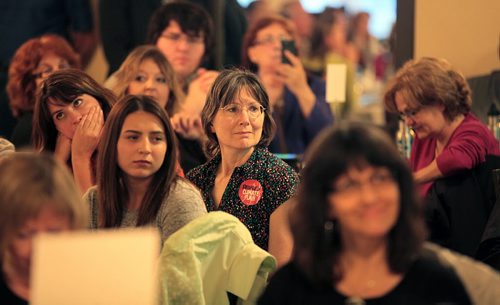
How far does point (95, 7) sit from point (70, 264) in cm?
500

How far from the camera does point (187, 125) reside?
15.6 ft

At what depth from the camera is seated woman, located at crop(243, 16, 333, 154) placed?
580 cm

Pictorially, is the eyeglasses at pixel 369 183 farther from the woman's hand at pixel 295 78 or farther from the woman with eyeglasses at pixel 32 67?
the woman's hand at pixel 295 78

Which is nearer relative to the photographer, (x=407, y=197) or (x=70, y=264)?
(x=70, y=264)

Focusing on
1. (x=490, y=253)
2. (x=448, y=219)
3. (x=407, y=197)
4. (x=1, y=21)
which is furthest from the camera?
(x=1, y=21)

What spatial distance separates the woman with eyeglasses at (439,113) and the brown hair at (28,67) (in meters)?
1.89

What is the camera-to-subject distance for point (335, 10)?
9.00 meters

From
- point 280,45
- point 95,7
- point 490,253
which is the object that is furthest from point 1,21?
point 490,253

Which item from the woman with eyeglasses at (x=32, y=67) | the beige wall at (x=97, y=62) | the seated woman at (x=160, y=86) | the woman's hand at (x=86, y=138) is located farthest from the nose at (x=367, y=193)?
the beige wall at (x=97, y=62)

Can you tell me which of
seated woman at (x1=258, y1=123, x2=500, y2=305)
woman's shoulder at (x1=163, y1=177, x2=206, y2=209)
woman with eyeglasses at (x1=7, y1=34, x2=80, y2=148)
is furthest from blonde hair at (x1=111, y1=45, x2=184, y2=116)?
seated woman at (x1=258, y1=123, x2=500, y2=305)

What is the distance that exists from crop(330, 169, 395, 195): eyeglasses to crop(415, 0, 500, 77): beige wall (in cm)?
342

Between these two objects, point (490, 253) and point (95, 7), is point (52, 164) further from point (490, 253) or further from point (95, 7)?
point (95, 7)

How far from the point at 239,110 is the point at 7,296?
1.70m

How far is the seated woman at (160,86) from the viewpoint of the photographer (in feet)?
15.3
